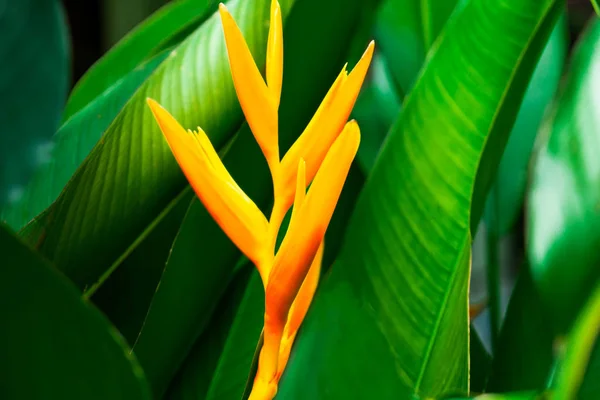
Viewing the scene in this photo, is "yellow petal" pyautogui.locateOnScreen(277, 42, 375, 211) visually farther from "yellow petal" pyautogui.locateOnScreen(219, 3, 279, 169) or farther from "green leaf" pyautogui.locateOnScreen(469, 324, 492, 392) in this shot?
"green leaf" pyautogui.locateOnScreen(469, 324, 492, 392)

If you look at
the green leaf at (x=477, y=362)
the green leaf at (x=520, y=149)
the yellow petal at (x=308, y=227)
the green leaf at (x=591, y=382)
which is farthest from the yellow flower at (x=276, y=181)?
the green leaf at (x=520, y=149)

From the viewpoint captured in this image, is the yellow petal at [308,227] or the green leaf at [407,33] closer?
the yellow petal at [308,227]

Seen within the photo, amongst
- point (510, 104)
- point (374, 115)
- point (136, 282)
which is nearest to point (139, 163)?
point (136, 282)

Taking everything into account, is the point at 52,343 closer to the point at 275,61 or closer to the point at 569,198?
the point at 275,61

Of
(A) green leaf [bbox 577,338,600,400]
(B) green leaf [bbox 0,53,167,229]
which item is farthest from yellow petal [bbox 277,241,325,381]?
(B) green leaf [bbox 0,53,167,229]

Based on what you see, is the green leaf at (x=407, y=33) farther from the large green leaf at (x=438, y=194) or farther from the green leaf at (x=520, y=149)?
the large green leaf at (x=438, y=194)

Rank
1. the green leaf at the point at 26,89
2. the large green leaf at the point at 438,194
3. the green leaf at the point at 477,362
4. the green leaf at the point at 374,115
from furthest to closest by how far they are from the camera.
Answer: the green leaf at the point at 374,115, the green leaf at the point at 477,362, the large green leaf at the point at 438,194, the green leaf at the point at 26,89

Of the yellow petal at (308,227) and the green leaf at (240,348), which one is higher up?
the yellow petal at (308,227)

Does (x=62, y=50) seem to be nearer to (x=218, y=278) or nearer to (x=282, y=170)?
(x=282, y=170)
